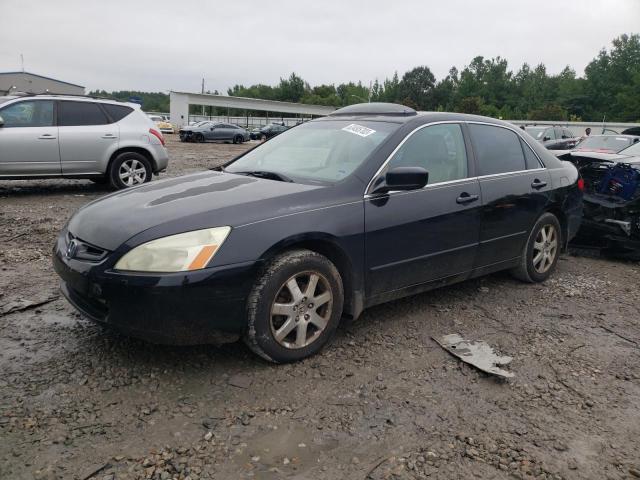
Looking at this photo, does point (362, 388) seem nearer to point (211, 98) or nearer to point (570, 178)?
point (570, 178)

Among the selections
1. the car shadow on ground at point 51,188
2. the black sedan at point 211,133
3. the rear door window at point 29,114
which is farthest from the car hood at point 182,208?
the black sedan at point 211,133

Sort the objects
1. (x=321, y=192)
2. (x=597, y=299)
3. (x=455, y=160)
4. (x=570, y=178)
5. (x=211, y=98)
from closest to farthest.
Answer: (x=321, y=192) → (x=455, y=160) → (x=597, y=299) → (x=570, y=178) → (x=211, y=98)

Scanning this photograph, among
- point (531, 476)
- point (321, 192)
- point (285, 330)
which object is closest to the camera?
point (531, 476)

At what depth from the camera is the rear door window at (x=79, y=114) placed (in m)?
8.68

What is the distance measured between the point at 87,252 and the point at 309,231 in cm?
129

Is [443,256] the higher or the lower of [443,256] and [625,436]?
the higher

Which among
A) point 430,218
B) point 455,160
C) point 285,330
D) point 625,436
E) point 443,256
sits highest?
point 455,160

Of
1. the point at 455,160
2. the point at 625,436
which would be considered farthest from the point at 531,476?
the point at 455,160

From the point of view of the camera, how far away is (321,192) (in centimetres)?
335

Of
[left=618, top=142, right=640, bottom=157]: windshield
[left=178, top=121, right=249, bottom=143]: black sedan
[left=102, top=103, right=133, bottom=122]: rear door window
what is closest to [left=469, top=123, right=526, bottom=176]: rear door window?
[left=618, top=142, right=640, bottom=157]: windshield

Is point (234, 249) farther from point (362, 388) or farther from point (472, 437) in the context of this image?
point (472, 437)

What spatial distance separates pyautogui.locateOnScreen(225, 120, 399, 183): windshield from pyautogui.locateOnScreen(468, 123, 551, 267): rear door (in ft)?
3.26

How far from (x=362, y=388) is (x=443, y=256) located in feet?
4.45

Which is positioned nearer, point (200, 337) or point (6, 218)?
point (200, 337)
